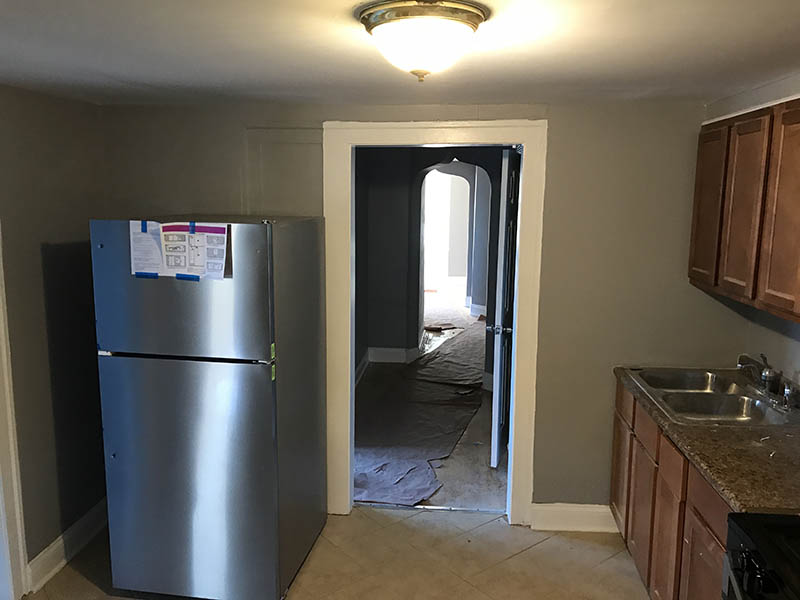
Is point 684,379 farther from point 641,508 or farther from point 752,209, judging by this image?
point 752,209

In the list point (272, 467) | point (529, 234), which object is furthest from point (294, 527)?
point (529, 234)

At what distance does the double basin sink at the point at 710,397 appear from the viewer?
2.51 metres

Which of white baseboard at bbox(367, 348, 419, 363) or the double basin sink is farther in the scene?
white baseboard at bbox(367, 348, 419, 363)

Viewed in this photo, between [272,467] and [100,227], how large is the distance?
1.15 meters

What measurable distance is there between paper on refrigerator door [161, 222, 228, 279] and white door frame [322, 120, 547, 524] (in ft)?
2.87

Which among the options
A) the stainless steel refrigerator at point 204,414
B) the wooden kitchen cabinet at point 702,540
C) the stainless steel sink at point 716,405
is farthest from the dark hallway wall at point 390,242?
the wooden kitchen cabinet at point 702,540

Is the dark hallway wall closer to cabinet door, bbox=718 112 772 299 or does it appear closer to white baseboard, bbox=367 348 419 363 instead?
white baseboard, bbox=367 348 419 363

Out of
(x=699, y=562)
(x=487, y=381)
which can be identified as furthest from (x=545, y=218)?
(x=487, y=381)

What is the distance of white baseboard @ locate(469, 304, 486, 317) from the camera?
882 centimetres

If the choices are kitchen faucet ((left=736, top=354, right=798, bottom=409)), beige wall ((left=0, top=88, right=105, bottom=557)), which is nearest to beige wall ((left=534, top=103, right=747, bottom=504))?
kitchen faucet ((left=736, top=354, right=798, bottom=409))

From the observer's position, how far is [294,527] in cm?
282

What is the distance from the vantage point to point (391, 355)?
654 cm

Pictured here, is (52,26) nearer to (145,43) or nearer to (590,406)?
(145,43)

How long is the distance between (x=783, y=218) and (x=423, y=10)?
1.47 m
